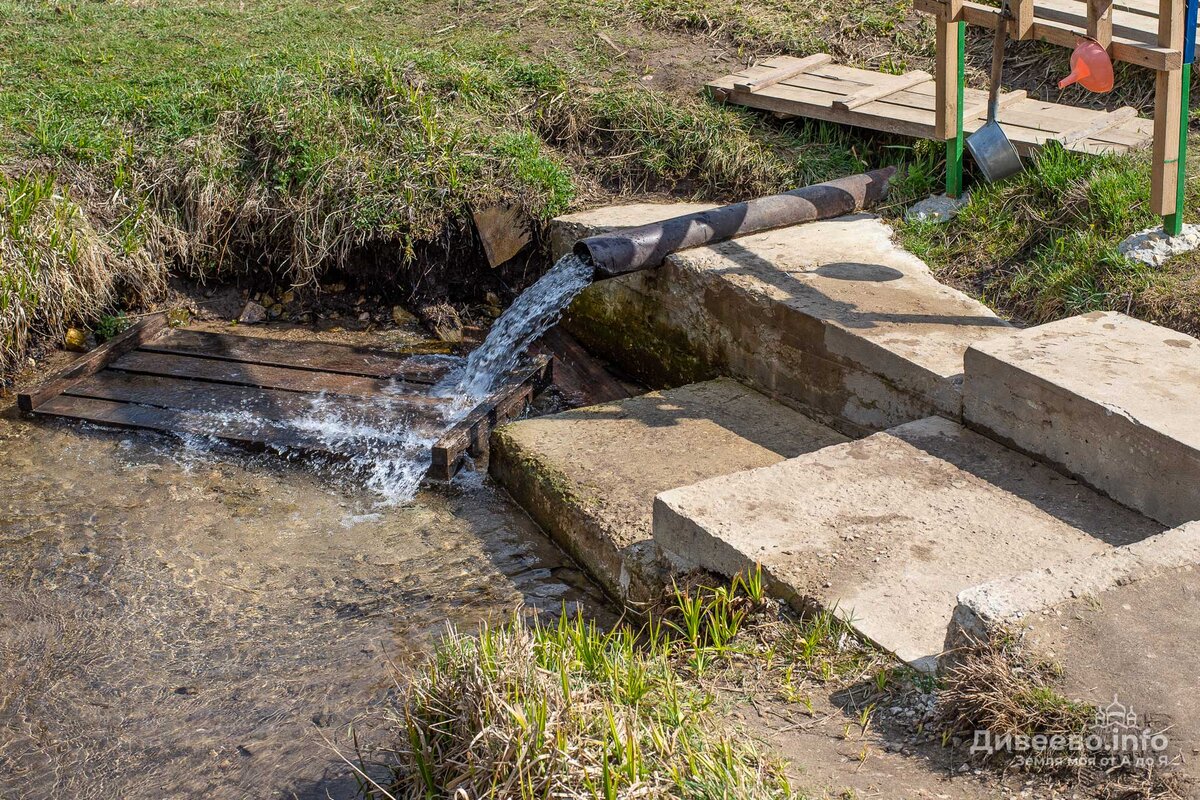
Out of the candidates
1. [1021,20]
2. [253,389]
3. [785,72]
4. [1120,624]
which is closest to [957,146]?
[1021,20]

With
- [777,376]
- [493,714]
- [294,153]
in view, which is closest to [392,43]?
[294,153]

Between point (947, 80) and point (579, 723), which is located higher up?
point (947, 80)

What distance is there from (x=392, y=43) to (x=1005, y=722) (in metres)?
6.67

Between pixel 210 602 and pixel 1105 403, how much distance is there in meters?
3.33

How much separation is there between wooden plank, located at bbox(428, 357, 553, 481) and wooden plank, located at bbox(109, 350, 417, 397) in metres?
0.59

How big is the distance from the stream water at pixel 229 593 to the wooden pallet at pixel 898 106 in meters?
2.27

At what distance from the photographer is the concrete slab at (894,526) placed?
11.3 feet

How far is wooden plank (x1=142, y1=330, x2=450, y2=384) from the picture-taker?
19.9 feet

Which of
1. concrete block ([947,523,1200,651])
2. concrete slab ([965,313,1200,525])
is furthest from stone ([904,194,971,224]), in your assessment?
concrete block ([947,523,1200,651])

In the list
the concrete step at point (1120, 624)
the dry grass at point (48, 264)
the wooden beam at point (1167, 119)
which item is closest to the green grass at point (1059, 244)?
the wooden beam at point (1167, 119)

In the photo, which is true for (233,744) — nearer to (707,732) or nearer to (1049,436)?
(707,732)

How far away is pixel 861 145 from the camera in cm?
697

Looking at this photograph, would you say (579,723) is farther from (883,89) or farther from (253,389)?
(883,89)

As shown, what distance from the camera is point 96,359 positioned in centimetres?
607
